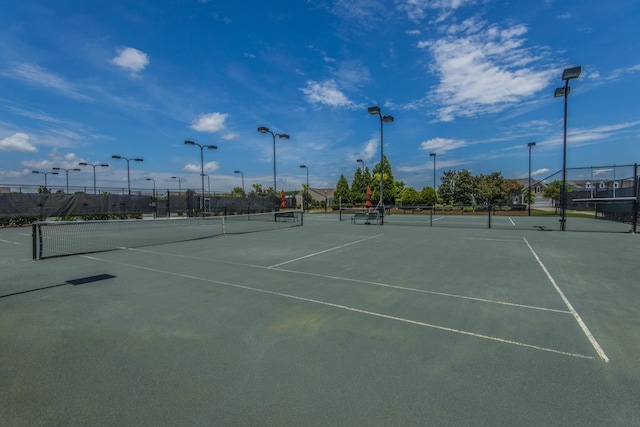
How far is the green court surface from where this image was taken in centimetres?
255

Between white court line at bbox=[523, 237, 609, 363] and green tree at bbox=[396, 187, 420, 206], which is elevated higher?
green tree at bbox=[396, 187, 420, 206]

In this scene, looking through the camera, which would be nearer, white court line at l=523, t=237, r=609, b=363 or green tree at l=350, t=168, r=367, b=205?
white court line at l=523, t=237, r=609, b=363

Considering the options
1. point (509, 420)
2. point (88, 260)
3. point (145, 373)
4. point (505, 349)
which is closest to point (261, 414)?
point (145, 373)

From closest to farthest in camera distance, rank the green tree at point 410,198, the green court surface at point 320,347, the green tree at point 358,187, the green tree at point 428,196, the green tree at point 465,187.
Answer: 1. the green court surface at point 320,347
2. the green tree at point 428,196
3. the green tree at point 410,198
4. the green tree at point 465,187
5. the green tree at point 358,187

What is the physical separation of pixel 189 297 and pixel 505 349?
16.4 feet

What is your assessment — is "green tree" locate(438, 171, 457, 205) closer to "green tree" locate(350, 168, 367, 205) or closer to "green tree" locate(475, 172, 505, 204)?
"green tree" locate(475, 172, 505, 204)

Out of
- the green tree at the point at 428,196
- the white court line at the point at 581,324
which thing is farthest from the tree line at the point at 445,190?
the white court line at the point at 581,324

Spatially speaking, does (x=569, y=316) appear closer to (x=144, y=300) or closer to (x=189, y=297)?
(x=189, y=297)

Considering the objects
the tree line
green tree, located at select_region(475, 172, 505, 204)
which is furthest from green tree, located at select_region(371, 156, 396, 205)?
green tree, located at select_region(475, 172, 505, 204)

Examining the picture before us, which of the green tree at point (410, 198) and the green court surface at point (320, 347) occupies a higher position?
the green tree at point (410, 198)

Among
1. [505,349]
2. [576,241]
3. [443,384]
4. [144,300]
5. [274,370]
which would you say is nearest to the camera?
[443,384]

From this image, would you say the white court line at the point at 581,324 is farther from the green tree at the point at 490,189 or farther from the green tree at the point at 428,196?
the green tree at the point at 490,189

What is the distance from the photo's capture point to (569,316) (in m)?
4.59

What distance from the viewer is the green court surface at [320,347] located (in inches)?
100
